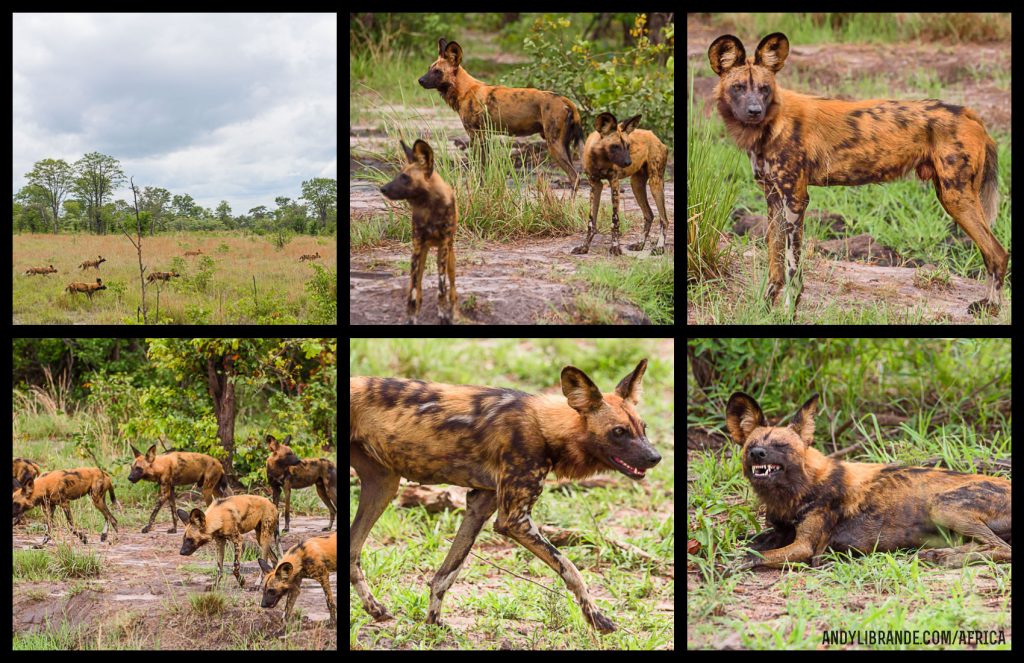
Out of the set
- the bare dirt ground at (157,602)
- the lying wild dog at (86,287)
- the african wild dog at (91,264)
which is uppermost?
the african wild dog at (91,264)

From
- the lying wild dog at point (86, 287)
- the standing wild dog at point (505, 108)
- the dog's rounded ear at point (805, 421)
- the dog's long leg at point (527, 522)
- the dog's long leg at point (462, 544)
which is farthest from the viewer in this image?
the standing wild dog at point (505, 108)

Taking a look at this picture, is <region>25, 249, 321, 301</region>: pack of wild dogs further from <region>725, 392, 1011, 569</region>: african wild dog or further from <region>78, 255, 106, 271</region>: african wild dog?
<region>725, 392, 1011, 569</region>: african wild dog

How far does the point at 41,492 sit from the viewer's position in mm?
6781

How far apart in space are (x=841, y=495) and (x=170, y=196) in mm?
4322

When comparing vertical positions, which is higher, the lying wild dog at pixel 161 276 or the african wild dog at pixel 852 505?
the lying wild dog at pixel 161 276

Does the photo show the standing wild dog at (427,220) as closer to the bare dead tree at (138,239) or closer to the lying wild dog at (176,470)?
the lying wild dog at (176,470)

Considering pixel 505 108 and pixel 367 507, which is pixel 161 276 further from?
pixel 505 108

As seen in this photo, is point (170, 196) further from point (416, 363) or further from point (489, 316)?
point (416, 363)

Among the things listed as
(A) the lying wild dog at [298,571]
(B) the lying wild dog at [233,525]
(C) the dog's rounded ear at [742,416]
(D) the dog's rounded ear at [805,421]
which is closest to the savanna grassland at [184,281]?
(B) the lying wild dog at [233,525]

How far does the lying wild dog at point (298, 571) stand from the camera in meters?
6.46

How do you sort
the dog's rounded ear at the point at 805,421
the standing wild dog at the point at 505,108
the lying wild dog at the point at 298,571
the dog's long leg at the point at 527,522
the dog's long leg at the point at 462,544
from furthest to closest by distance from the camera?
the standing wild dog at the point at 505,108 → the dog's rounded ear at the point at 805,421 → the dog's long leg at the point at 462,544 → the lying wild dog at the point at 298,571 → the dog's long leg at the point at 527,522

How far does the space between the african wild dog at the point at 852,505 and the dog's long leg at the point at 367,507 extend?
208 centimetres

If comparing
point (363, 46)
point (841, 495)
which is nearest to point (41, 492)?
point (363, 46)

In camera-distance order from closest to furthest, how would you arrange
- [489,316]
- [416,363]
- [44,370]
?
1. [489,316]
2. [44,370]
3. [416,363]
